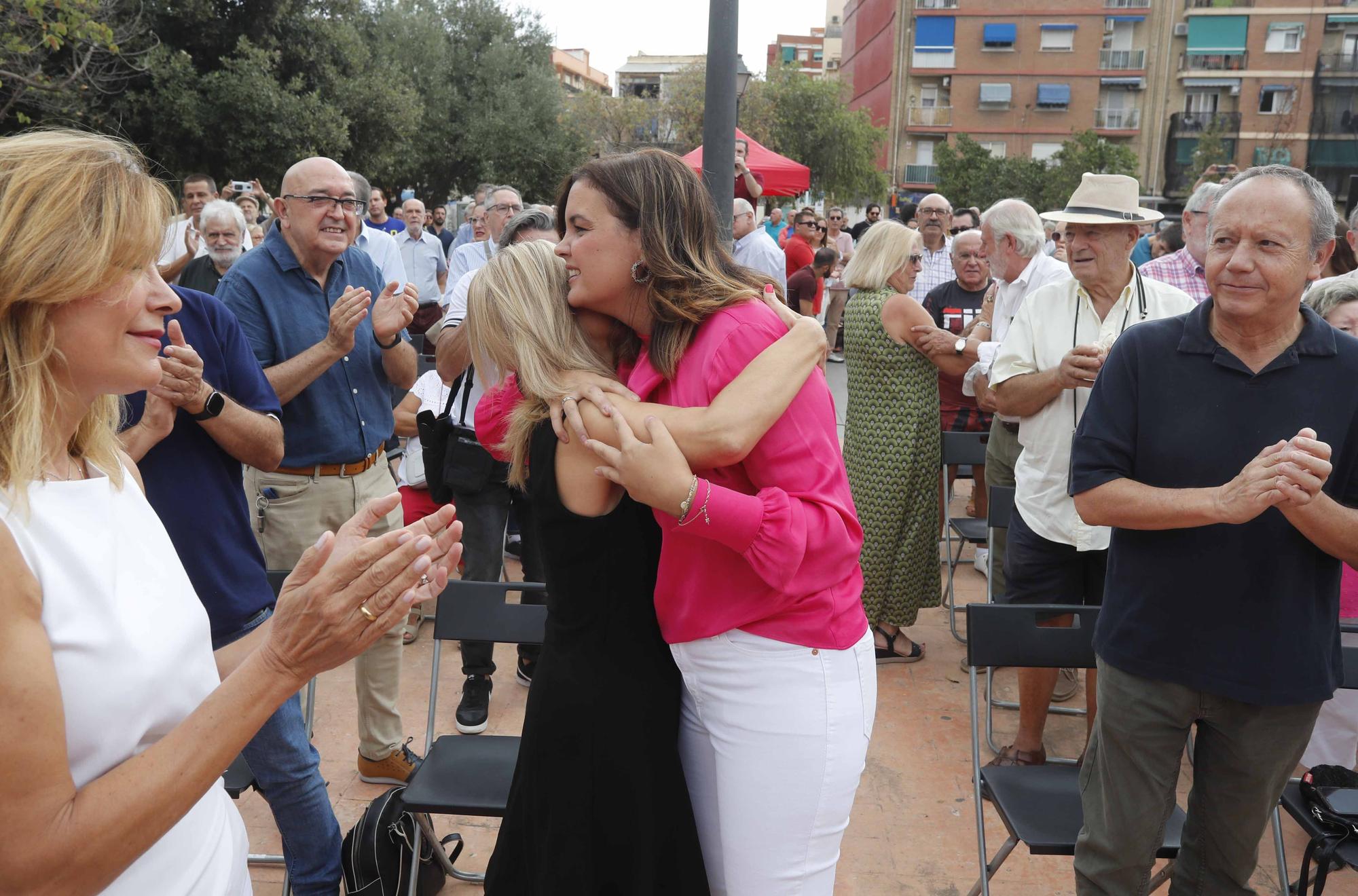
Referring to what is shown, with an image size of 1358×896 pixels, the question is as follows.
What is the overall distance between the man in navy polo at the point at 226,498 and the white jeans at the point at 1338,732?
3.15 metres

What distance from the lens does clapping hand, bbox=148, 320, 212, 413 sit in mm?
2354

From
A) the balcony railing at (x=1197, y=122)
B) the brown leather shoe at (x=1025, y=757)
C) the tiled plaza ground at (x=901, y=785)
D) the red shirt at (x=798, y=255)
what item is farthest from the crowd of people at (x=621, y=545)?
the balcony railing at (x=1197, y=122)

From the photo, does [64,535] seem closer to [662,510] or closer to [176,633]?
[176,633]

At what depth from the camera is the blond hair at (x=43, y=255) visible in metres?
1.23

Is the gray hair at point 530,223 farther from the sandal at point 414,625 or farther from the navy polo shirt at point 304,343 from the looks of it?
the sandal at point 414,625

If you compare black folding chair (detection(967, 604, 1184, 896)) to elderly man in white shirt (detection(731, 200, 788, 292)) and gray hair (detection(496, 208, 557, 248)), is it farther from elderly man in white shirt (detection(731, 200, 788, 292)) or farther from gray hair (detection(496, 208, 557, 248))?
elderly man in white shirt (detection(731, 200, 788, 292))

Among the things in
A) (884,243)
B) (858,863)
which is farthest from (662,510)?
(884,243)

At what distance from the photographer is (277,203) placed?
3600mm

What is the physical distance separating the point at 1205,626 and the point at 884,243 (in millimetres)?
2893

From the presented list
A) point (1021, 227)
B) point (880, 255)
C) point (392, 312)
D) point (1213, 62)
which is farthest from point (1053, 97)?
point (392, 312)

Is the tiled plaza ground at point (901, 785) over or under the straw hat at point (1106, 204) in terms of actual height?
under

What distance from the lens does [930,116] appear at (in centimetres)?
5291

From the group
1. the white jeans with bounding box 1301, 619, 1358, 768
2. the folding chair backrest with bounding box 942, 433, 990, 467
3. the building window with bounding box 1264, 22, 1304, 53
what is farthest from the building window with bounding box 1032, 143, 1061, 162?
the white jeans with bounding box 1301, 619, 1358, 768

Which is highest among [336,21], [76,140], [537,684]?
[336,21]
